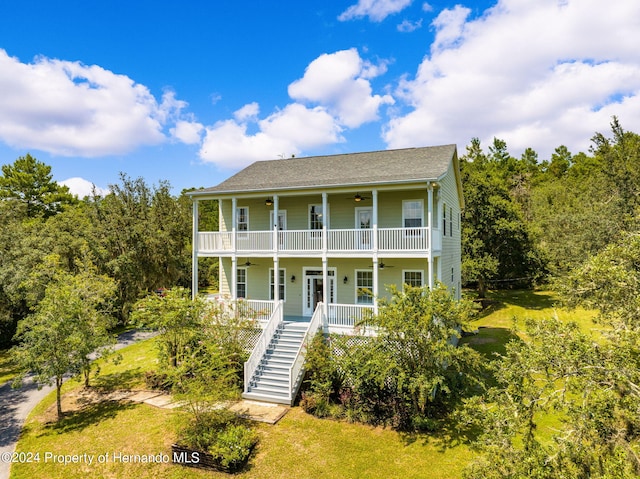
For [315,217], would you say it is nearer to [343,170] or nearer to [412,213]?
[343,170]

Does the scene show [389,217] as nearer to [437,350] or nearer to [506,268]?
[437,350]

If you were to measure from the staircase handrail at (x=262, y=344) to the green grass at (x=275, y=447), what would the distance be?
234cm

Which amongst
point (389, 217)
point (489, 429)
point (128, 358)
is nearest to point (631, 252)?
point (489, 429)

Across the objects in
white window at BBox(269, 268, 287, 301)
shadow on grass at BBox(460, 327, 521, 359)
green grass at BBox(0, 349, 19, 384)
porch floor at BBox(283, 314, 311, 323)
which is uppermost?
white window at BBox(269, 268, 287, 301)

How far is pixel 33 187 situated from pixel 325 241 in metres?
49.2

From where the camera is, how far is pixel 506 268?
105ft

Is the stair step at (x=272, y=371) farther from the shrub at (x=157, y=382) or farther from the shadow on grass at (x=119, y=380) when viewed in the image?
the shadow on grass at (x=119, y=380)

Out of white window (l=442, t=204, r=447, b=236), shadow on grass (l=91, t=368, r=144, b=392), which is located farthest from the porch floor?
white window (l=442, t=204, r=447, b=236)

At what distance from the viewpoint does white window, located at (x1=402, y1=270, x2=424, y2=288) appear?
50.4 ft

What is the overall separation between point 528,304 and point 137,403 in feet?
100

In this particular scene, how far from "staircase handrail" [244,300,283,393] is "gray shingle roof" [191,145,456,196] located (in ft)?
18.8

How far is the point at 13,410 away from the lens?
12.9 metres

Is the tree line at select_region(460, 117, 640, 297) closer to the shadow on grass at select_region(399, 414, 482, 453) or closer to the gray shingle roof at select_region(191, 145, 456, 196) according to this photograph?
the gray shingle roof at select_region(191, 145, 456, 196)

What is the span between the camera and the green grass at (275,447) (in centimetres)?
882
